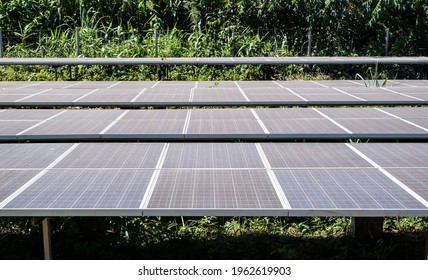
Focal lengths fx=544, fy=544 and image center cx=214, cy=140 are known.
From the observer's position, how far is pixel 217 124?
6.23m

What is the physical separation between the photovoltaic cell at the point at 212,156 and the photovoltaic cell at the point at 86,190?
0.43m

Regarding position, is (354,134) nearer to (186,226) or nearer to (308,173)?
(308,173)

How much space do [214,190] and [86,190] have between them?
0.89 metres

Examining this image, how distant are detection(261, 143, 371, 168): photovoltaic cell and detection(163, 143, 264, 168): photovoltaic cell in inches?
6.4

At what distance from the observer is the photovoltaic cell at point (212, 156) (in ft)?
14.8

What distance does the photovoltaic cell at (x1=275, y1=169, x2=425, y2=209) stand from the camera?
11.3 ft

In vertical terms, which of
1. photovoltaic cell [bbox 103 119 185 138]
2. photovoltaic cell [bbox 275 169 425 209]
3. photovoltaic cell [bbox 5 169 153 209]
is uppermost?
photovoltaic cell [bbox 275 169 425 209]

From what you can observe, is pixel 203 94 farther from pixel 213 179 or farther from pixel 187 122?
pixel 213 179

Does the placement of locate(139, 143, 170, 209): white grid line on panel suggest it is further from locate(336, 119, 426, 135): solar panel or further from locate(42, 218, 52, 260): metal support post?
locate(336, 119, 426, 135): solar panel

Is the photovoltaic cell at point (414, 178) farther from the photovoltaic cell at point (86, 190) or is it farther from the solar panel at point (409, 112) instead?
the solar panel at point (409, 112)

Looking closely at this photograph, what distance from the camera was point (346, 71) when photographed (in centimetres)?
1691

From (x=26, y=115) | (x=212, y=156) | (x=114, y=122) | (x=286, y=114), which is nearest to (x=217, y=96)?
(x=286, y=114)

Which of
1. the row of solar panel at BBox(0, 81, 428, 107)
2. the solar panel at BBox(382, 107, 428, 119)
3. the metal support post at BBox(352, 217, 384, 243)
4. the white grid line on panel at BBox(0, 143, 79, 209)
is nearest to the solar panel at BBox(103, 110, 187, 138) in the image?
the white grid line on panel at BBox(0, 143, 79, 209)

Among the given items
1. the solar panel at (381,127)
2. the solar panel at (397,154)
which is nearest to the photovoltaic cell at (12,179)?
the solar panel at (397,154)
